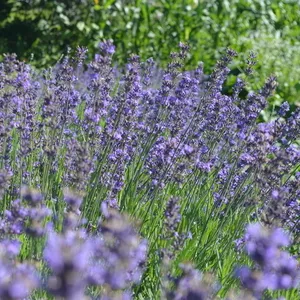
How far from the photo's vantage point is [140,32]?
8.68 m

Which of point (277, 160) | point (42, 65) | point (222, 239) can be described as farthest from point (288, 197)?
point (42, 65)

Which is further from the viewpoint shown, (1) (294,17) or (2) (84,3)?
(1) (294,17)

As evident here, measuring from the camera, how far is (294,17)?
1032 centimetres

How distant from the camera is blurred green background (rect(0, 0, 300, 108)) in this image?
27.4ft

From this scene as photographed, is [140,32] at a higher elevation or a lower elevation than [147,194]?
lower

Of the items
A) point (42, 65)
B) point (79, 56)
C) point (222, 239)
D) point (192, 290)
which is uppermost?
point (192, 290)

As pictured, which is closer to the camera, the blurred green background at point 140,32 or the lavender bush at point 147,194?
the lavender bush at point 147,194

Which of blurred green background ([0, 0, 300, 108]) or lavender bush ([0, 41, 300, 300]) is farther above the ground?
lavender bush ([0, 41, 300, 300])

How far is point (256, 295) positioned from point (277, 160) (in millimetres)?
1103

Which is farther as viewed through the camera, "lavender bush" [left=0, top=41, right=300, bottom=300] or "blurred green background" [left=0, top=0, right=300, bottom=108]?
"blurred green background" [left=0, top=0, right=300, bottom=108]

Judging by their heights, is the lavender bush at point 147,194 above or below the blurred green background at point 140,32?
above

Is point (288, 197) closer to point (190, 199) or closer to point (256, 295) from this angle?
point (190, 199)

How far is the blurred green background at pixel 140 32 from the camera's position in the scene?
27.4ft

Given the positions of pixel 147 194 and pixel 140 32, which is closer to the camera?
pixel 147 194
